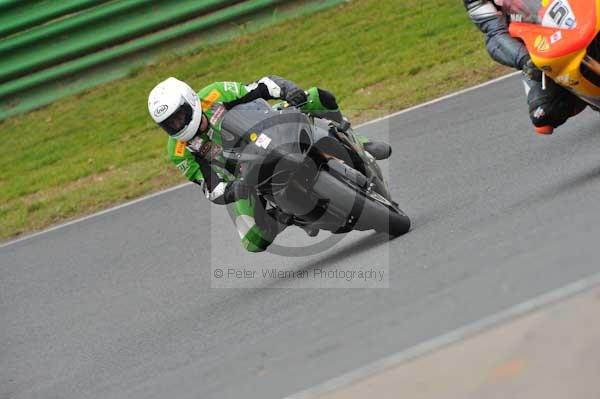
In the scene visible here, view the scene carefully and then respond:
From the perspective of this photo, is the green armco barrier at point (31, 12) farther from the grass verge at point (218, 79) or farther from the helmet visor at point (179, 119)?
the helmet visor at point (179, 119)

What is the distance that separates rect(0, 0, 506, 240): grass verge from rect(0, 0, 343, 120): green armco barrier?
221mm

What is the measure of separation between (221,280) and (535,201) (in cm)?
251

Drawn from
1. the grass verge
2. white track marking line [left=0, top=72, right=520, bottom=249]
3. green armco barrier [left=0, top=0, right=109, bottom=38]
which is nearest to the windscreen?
white track marking line [left=0, top=72, right=520, bottom=249]

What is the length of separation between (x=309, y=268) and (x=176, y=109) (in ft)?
4.71

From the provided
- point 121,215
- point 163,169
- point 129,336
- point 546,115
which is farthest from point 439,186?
point 163,169

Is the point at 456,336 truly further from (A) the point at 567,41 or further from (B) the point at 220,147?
(B) the point at 220,147

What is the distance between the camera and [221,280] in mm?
8156

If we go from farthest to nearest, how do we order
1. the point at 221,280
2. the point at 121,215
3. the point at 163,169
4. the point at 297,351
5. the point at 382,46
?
the point at 382,46 < the point at 163,169 < the point at 121,215 < the point at 221,280 < the point at 297,351

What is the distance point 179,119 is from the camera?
23.7 feet

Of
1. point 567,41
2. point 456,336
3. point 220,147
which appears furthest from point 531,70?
point 456,336

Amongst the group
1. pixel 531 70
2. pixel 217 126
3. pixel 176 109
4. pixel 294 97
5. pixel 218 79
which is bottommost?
pixel 218 79

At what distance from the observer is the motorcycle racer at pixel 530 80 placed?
693 centimetres

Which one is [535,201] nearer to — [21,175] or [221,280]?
[221,280]

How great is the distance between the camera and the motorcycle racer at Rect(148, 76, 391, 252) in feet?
23.6
